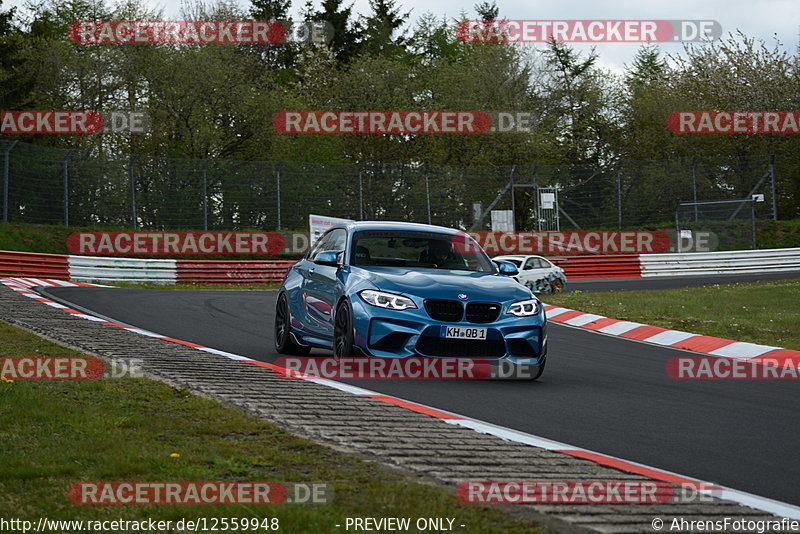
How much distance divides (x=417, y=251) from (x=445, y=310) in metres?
1.37

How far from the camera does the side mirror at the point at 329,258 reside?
10516 millimetres

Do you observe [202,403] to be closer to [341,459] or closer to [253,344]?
[341,459]

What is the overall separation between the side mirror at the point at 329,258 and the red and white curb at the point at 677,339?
5.82m

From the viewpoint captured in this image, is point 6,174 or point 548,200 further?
point 548,200

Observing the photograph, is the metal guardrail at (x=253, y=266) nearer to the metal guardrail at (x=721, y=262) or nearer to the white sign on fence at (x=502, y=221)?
the metal guardrail at (x=721, y=262)

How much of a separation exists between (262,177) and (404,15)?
47194 mm

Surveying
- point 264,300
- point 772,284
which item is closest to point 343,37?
point 772,284

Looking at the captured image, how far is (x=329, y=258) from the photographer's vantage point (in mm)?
10602

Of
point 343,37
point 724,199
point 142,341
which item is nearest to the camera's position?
point 142,341

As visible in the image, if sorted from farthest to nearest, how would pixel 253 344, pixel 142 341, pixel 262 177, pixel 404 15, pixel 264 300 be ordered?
pixel 404 15
pixel 262 177
pixel 264 300
pixel 253 344
pixel 142 341

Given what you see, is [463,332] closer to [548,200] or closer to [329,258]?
[329,258]

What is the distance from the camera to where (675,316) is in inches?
730

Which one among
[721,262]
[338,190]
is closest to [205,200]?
[338,190]

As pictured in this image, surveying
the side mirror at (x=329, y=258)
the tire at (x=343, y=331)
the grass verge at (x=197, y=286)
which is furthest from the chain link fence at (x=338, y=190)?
the tire at (x=343, y=331)
